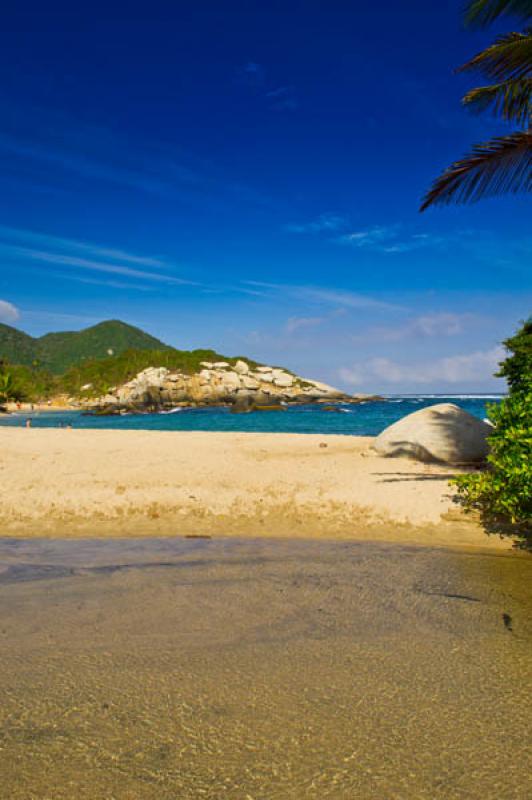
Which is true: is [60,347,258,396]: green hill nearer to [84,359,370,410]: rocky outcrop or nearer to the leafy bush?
[84,359,370,410]: rocky outcrop

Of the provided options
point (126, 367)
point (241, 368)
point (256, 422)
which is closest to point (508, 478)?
point (256, 422)

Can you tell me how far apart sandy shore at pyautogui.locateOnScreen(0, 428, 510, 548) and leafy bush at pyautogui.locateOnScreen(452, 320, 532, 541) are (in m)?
0.47

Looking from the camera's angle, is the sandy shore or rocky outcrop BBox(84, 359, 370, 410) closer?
the sandy shore

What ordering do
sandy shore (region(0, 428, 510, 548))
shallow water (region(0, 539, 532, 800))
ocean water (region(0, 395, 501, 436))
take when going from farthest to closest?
ocean water (region(0, 395, 501, 436)) → sandy shore (region(0, 428, 510, 548)) → shallow water (region(0, 539, 532, 800))

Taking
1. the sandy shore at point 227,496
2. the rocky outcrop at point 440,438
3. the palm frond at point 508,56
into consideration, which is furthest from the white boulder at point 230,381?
the palm frond at point 508,56

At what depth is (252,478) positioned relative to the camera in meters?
11.4

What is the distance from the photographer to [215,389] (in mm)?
120125

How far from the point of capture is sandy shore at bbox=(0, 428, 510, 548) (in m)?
7.95

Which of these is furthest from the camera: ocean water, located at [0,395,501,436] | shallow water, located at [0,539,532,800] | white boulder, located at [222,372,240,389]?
white boulder, located at [222,372,240,389]

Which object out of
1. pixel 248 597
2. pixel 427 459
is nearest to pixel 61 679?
pixel 248 597

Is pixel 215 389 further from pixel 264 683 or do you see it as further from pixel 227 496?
pixel 264 683

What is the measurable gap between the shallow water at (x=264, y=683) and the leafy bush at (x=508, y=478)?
170 centimetres

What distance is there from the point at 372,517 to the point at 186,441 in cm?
1127

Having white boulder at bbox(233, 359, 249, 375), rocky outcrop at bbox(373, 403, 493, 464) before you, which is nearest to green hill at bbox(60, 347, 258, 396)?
white boulder at bbox(233, 359, 249, 375)
